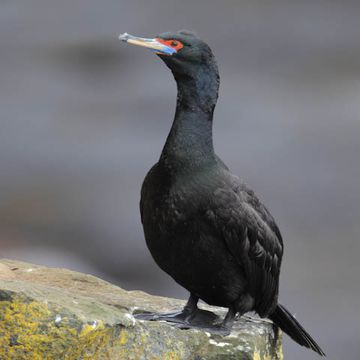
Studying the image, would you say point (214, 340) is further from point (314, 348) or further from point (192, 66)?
point (192, 66)

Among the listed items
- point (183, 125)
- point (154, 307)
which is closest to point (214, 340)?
point (154, 307)

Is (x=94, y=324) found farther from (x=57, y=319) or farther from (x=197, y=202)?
(x=197, y=202)

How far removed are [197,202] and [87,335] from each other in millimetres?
1284

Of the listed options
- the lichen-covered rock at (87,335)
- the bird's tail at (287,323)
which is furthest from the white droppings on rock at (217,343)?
the bird's tail at (287,323)

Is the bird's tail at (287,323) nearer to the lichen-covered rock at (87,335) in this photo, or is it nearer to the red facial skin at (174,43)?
the lichen-covered rock at (87,335)

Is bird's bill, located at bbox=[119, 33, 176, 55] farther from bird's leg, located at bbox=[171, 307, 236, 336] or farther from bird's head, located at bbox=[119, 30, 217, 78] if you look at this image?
bird's leg, located at bbox=[171, 307, 236, 336]

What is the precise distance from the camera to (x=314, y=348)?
20.6 ft

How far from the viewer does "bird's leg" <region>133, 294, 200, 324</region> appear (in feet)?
18.7

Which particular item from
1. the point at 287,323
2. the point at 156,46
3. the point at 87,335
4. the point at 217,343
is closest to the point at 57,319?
the point at 87,335

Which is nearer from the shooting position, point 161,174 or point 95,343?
point 95,343

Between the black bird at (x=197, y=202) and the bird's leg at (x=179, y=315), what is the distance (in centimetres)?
2

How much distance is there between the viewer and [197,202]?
17.7ft

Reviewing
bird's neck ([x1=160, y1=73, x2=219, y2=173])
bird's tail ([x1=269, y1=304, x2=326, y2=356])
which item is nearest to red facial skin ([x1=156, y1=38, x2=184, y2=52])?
bird's neck ([x1=160, y1=73, x2=219, y2=173])

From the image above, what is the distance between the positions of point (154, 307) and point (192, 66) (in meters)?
1.65
